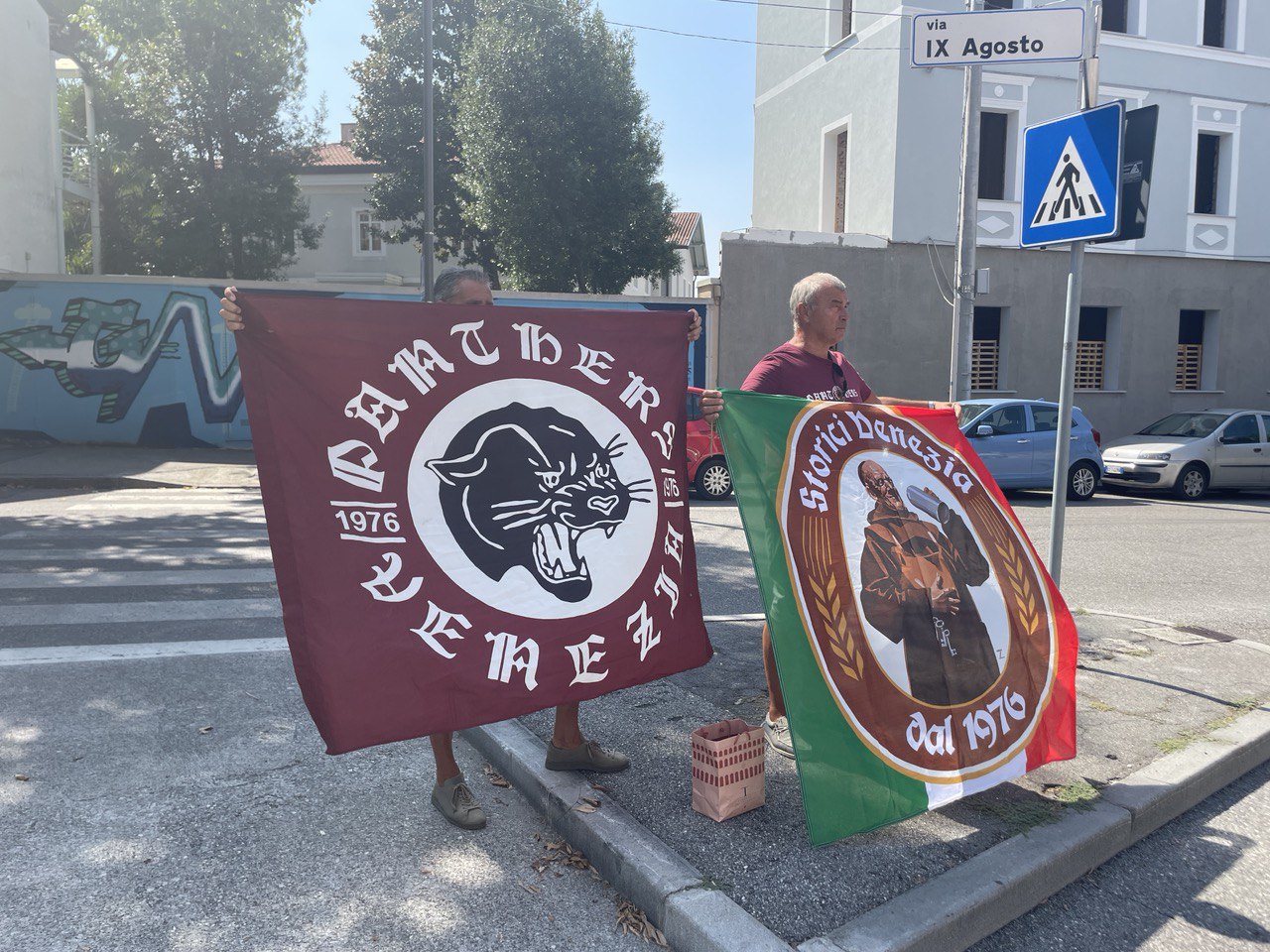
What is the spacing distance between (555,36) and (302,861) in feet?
75.2

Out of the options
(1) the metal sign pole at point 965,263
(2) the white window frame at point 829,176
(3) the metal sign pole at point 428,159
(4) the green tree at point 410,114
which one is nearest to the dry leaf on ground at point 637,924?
(1) the metal sign pole at point 965,263

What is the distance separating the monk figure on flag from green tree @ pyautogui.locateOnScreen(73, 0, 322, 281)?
24.9 meters

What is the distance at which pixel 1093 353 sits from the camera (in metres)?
21.5

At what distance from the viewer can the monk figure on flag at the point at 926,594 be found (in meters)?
3.28

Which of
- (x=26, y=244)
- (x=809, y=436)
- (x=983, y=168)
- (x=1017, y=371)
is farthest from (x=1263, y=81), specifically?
(x=26, y=244)

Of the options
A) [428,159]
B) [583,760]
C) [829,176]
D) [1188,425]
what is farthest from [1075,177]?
[829,176]

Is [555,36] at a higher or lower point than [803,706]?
higher

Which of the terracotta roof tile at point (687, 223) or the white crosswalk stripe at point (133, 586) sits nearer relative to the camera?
the white crosswalk stripe at point (133, 586)

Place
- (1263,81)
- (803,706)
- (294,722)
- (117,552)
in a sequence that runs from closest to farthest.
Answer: (803,706), (294,722), (117,552), (1263,81)

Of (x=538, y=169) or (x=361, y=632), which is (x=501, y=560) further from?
(x=538, y=169)

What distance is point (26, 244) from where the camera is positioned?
2100 centimetres

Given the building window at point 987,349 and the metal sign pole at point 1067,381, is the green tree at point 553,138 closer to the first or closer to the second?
the building window at point 987,349

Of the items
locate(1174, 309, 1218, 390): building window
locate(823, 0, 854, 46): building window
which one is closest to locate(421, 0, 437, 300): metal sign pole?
locate(823, 0, 854, 46): building window

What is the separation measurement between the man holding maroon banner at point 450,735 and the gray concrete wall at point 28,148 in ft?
66.1
